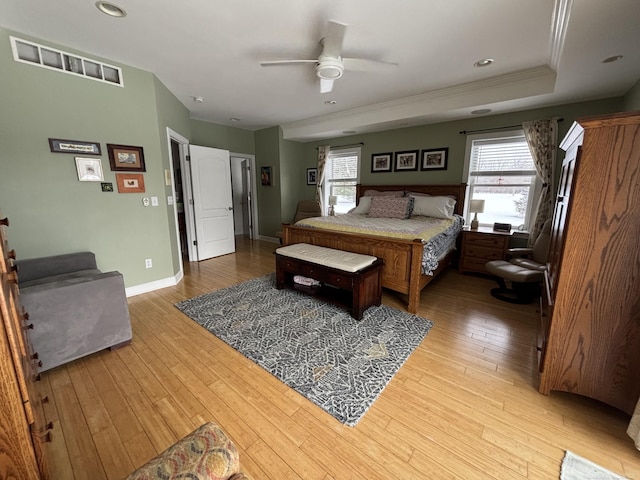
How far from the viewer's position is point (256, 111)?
4.53 meters

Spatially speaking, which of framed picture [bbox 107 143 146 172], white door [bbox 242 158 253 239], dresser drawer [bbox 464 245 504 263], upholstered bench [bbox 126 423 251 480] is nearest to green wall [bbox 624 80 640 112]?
dresser drawer [bbox 464 245 504 263]

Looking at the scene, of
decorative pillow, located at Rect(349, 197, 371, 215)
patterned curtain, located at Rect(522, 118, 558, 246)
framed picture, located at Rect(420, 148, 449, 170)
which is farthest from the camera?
decorative pillow, located at Rect(349, 197, 371, 215)

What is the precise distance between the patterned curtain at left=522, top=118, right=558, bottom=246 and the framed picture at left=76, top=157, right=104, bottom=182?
5.28m

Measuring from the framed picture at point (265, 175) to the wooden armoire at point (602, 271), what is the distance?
5255 millimetres

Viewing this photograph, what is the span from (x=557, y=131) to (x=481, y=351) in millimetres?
3194

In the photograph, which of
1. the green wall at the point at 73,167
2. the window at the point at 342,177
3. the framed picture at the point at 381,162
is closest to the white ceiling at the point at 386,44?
the green wall at the point at 73,167

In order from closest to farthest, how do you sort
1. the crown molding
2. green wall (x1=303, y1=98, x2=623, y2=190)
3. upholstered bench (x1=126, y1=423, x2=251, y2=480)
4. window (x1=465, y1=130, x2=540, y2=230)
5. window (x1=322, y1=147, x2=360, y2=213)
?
upholstered bench (x1=126, y1=423, x2=251, y2=480), the crown molding, green wall (x1=303, y1=98, x2=623, y2=190), window (x1=465, y1=130, x2=540, y2=230), window (x1=322, y1=147, x2=360, y2=213)

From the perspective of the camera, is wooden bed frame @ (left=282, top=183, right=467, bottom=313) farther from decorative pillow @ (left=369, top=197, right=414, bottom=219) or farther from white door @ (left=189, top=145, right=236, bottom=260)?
white door @ (left=189, top=145, right=236, bottom=260)

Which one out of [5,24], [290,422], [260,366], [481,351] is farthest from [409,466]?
[5,24]

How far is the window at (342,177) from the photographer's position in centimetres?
555

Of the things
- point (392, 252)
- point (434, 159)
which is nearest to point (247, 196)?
point (434, 159)

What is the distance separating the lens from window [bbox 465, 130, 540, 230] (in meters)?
3.78

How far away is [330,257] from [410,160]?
2.89 metres

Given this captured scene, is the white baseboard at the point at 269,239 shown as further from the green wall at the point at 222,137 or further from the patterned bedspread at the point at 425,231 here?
the patterned bedspread at the point at 425,231
